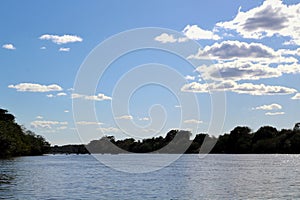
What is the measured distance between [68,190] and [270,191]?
21.7m

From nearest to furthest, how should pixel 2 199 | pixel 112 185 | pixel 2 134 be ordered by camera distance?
pixel 2 199 < pixel 112 185 < pixel 2 134

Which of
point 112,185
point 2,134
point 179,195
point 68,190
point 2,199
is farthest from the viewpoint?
point 2,134

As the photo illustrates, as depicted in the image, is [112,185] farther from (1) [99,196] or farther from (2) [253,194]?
(2) [253,194]

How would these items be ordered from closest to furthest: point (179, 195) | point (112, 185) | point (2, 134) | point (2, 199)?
point (2, 199) < point (179, 195) < point (112, 185) < point (2, 134)

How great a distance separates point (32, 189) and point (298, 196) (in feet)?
94.4

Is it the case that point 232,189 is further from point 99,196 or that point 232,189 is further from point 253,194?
point 99,196

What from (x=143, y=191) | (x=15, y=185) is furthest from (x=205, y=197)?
(x=15, y=185)

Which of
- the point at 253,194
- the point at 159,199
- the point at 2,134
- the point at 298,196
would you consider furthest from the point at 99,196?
the point at 2,134

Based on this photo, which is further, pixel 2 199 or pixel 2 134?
pixel 2 134

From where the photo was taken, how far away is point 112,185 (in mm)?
63219

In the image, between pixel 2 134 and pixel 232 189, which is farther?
pixel 2 134

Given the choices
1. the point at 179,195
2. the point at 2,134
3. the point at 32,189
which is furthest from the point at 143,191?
the point at 2,134

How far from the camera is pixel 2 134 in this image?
555ft

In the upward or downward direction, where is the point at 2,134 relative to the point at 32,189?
upward
